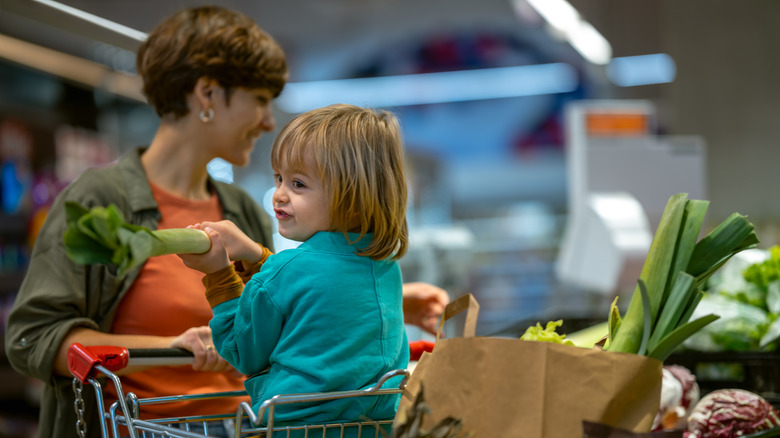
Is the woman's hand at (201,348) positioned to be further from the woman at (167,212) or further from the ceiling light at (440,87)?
the ceiling light at (440,87)

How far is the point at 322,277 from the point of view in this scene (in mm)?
1175

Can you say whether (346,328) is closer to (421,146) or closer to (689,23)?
(689,23)

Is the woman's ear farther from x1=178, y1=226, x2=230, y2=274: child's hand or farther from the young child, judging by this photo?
x1=178, y1=226, x2=230, y2=274: child's hand

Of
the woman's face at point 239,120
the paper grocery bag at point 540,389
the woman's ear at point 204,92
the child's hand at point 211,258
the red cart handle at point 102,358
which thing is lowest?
the red cart handle at point 102,358

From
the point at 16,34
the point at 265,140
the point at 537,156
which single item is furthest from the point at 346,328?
the point at 537,156

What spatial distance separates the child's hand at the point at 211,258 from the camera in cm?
112

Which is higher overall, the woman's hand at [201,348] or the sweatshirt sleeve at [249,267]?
the sweatshirt sleeve at [249,267]

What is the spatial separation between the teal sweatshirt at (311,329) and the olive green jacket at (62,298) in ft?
1.97

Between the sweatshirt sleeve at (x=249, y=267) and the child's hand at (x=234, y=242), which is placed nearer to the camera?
the child's hand at (x=234, y=242)

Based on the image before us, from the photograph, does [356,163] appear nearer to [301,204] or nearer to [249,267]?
[301,204]

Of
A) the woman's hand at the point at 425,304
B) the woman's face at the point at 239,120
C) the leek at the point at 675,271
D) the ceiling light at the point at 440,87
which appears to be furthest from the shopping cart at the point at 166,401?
the ceiling light at the point at 440,87

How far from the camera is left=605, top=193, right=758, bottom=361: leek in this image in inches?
41.3

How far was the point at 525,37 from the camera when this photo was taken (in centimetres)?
1073

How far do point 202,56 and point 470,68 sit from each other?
1025 centimetres
